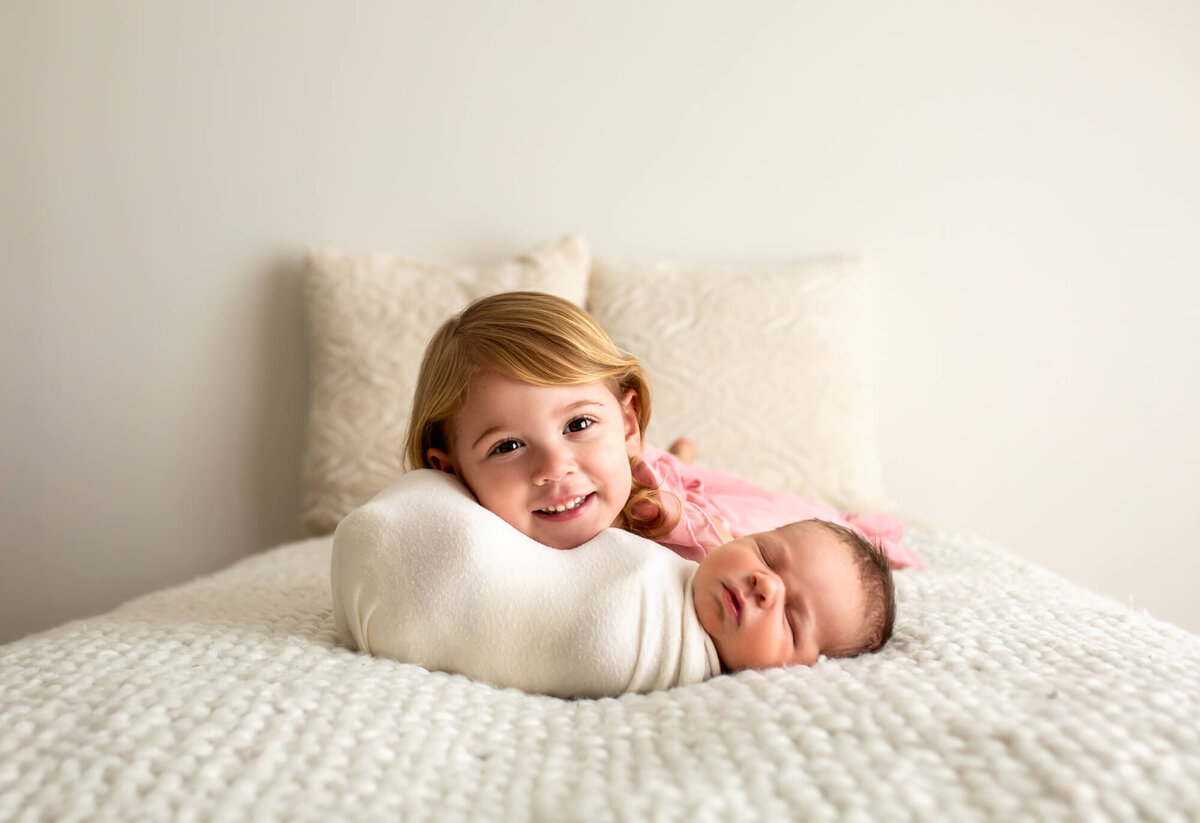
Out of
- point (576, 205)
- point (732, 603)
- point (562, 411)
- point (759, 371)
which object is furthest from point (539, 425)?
point (576, 205)

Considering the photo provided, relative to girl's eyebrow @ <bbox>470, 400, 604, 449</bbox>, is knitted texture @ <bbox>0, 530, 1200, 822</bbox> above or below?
below

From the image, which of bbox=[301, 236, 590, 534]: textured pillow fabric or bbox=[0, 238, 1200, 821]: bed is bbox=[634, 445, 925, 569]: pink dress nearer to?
bbox=[0, 238, 1200, 821]: bed

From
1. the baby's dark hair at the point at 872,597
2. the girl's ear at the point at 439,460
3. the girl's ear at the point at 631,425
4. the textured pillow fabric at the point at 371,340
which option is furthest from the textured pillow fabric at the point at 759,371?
the baby's dark hair at the point at 872,597

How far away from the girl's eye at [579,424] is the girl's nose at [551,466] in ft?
0.12

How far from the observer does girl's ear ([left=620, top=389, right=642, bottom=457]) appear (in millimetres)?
1046

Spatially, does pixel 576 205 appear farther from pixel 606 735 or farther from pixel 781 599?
pixel 606 735

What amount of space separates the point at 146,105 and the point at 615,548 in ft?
4.95

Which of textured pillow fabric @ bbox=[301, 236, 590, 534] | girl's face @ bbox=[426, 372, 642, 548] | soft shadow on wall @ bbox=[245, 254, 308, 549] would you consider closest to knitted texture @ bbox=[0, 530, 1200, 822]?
girl's face @ bbox=[426, 372, 642, 548]

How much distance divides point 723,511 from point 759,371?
1.52 feet

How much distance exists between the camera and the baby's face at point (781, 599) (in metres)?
0.76

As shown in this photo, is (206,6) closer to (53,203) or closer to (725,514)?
(53,203)

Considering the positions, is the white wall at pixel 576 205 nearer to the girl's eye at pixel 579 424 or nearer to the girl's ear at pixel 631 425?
the girl's ear at pixel 631 425

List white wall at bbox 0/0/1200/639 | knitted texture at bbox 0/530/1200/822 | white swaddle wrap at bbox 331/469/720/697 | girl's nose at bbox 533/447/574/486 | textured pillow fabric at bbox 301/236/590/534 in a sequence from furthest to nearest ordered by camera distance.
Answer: white wall at bbox 0/0/1200/639 → textured pillow fabric at bbox 301/236/590/534 → girl's nose at bbox 533/447/574/486 → white swaddle wrap at bbox 331/469/720/697 → knitted texture at bbox 0/530/1200/822

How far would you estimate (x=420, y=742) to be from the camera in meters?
0.59
